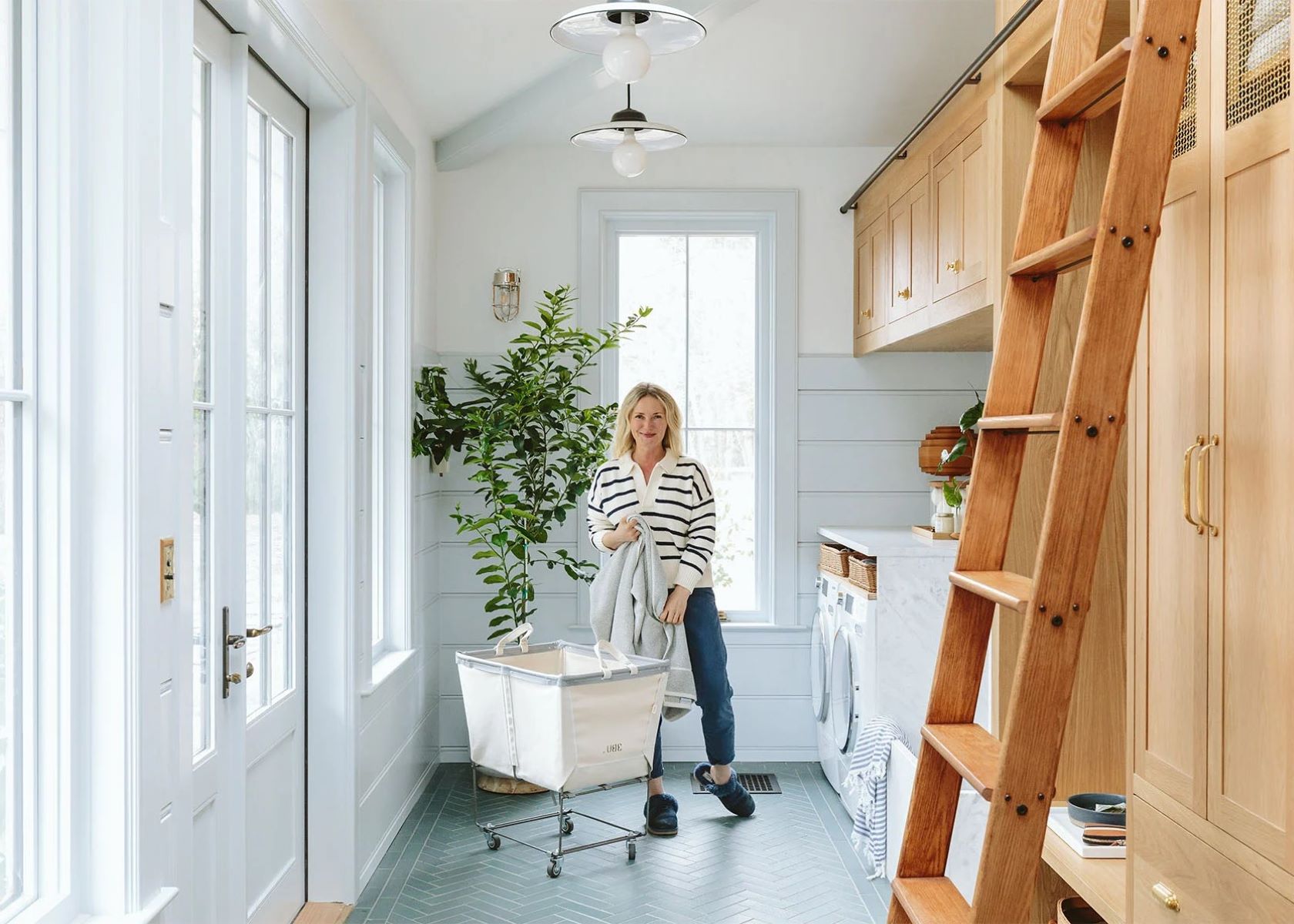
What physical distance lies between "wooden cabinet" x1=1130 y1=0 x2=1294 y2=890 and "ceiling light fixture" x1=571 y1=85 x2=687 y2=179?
5.64 ft

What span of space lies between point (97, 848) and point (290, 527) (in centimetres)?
140

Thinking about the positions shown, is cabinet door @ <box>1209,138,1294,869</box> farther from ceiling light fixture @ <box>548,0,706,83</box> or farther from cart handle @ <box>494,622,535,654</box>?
cart handle @ <box>494,622,535,654</box>

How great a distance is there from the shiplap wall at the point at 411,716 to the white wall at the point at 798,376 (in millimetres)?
173

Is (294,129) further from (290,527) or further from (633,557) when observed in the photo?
(633,557)

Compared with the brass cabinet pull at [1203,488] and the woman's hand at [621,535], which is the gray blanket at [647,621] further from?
the brass cabinet pull at [1203,488]

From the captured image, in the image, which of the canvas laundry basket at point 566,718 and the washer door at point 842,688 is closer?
the canvas laundry basket at point 566,718

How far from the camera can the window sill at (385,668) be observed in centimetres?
338

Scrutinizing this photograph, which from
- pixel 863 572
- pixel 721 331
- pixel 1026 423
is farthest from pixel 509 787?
pixel 1026 423

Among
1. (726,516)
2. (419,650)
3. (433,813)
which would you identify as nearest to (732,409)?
(726,516)

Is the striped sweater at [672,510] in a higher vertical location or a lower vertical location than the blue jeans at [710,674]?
higher

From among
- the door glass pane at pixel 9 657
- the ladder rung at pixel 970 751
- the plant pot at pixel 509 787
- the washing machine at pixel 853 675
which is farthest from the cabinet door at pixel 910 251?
the door glass pane at pixel 9 657

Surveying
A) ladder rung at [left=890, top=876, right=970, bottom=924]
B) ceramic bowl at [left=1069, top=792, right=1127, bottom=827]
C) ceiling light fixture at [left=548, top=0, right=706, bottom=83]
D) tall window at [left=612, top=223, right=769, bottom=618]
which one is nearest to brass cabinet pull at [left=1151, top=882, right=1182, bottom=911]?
ladder rung at [left=890, top=876, right=970, bottom=924]

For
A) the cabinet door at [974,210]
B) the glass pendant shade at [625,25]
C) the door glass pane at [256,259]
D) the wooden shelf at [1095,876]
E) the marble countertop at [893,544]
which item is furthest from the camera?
the marble countertop at [893,544]

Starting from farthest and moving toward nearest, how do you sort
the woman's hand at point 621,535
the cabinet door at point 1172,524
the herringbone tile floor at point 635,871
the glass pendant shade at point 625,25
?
1. the woman's hand at point 621,535
2. the herringbone tile floor at point 635,871
3. the glass pendant shade at point 625,25
4. the cabinet door at point 1172,524
